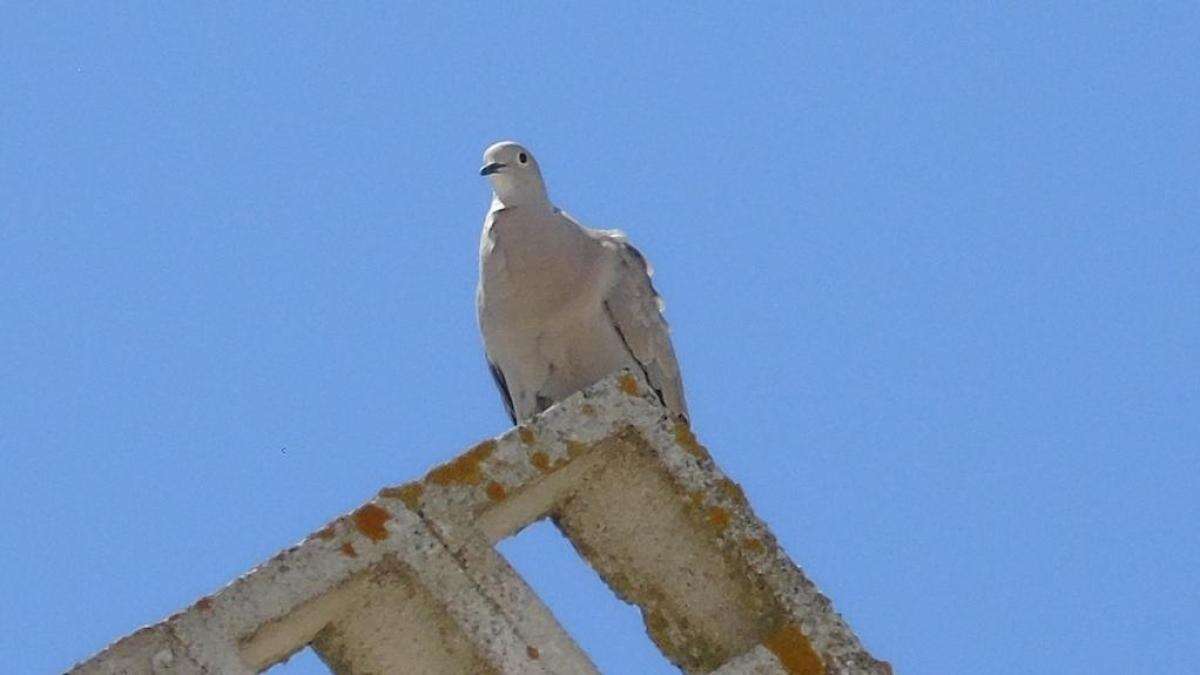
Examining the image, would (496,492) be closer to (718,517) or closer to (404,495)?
(404,495)

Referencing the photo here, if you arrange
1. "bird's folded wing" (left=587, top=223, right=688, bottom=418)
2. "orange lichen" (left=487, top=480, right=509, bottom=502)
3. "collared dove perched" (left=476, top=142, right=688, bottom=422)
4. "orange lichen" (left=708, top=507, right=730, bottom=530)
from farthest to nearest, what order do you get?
"bird's folded wing" (left=587, top=223, right=688, bottom=418) → "collared dove perched" (left=476, top=142, right=688, bottom=422) → "orange lichen" (left=708, top=507, right=730, bottom=530) → "orange lichen" (left=487, top=480, right=509, bottom=502)

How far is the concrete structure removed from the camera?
6621 millimetres

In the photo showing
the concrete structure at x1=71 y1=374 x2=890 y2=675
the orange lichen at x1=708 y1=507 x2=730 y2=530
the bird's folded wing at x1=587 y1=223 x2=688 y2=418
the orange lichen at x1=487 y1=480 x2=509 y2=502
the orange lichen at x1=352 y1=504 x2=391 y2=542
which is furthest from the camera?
the bird's folded wing at x1=587 y1=223 x2=688 y2=418

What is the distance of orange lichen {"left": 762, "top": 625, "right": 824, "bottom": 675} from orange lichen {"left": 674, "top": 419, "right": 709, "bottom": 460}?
0.61 m

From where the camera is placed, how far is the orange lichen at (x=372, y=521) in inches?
266

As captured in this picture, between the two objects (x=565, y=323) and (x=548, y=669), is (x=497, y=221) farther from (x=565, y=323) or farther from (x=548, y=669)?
(x=548, y=669)

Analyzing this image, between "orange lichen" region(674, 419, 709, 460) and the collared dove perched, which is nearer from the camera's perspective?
"orange lichen" region(674, 419, 709, 460)

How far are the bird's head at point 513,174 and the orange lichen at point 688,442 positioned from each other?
397 cm

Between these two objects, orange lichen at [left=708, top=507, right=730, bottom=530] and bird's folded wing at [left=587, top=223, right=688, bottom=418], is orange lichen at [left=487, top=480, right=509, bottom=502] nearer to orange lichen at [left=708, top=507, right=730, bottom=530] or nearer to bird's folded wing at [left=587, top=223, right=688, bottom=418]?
orange lichen at [left=708, top=507, right=730, bottom=530]

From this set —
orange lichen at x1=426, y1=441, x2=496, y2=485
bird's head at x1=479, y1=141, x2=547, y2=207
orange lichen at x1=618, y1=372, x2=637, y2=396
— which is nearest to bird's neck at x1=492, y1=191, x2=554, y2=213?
bird's head at x1=479, y1=141, x2=547, y2=207

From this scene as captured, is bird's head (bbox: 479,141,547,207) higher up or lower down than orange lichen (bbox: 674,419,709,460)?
higher up

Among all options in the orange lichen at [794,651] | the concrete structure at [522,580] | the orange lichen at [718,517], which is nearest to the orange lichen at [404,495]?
the concrete structure at [522,580]

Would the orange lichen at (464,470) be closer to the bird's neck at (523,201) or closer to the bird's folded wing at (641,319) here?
the bird's folded wing at (641,319)

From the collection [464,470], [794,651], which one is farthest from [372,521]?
[794,651]
